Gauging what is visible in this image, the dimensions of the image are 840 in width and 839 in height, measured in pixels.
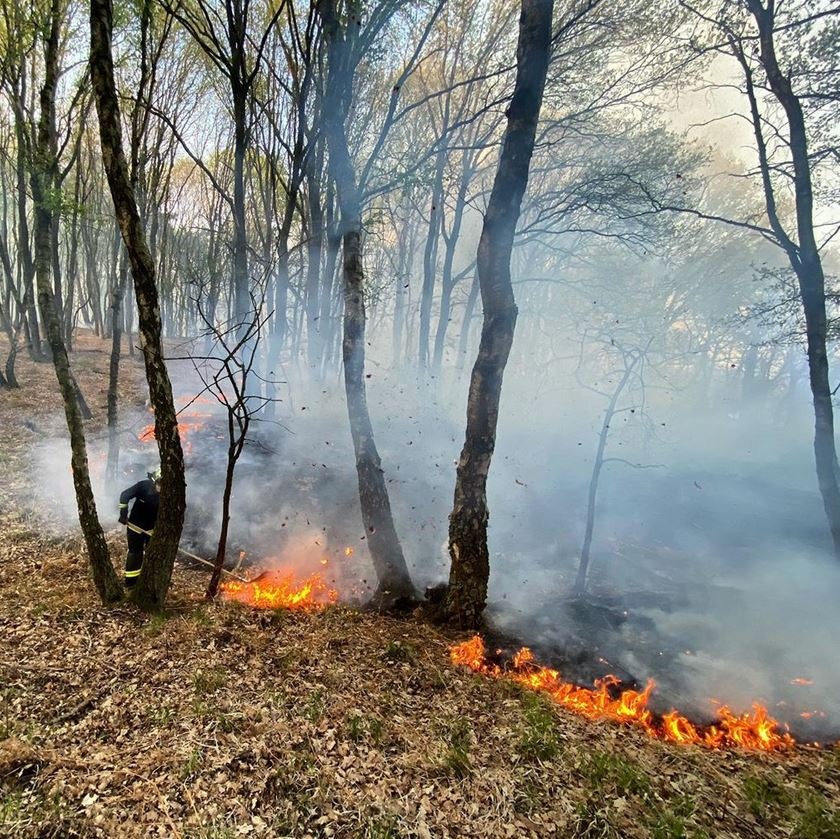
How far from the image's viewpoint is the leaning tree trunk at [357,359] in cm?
764

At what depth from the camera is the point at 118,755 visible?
3322 millimetres

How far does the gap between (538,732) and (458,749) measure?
0.86 metres

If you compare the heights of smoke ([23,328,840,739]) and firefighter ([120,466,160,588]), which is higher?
firefighter ([120,466,160,588])

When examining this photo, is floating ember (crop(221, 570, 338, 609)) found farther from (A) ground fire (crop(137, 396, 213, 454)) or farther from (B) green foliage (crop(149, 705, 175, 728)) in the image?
(A) ground fire (crop(137, 396, 213, 454))

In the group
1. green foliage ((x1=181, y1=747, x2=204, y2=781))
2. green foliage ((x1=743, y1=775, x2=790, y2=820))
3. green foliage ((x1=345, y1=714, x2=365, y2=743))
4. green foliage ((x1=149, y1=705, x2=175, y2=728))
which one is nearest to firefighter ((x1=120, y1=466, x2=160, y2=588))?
green foliage ((x1=149, y1=705, x2=175, y2=728))

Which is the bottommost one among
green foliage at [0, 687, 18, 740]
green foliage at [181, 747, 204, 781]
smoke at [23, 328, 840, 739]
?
smoke at [23, 328, 840, 739]

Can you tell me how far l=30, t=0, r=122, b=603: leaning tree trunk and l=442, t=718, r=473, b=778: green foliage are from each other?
429 cm

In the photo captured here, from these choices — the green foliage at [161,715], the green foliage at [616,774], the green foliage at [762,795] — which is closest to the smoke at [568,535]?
the green foliage at [762,795]

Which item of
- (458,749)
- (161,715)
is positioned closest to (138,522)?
(161,715)

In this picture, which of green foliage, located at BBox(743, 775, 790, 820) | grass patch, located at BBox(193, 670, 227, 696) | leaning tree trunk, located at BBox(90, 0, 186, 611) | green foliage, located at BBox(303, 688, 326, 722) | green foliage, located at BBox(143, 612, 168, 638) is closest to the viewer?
green foliage, located at BBox(743, 775, 790, 820)

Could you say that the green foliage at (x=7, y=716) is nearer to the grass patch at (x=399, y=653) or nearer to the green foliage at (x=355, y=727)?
the green foliage at (x=355, y=727)

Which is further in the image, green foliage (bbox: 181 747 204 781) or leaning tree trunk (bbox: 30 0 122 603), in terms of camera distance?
leaning tree trunk (bbox: 30 0 122 603)

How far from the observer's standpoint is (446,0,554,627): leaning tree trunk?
587 cm

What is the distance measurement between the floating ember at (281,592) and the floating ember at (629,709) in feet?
8.82
